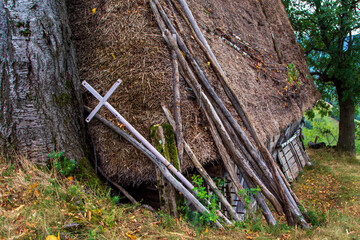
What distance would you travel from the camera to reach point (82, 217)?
221 cm

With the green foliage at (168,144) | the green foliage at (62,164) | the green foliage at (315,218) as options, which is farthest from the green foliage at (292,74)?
the green foliage at (62,164)

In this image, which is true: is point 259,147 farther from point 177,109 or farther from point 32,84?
point 32,84

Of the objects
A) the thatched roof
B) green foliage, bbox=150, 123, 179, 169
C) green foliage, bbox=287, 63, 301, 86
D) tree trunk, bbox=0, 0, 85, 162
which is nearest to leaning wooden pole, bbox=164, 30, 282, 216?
the thatched roof

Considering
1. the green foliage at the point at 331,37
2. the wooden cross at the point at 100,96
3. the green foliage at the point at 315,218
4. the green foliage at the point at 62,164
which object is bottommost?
the green foliage at the point at 315,218

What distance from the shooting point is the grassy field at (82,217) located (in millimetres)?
2076

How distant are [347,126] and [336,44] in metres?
3.42

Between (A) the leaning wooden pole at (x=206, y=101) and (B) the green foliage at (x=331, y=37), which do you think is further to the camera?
(B) the green foliage at (x=331, y=37)

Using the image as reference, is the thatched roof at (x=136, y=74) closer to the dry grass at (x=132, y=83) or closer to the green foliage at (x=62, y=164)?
the dry grass at (x=132, y=83)

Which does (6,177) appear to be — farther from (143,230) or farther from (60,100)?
(143,230)

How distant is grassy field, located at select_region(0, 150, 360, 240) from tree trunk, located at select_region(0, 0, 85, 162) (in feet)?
0.79

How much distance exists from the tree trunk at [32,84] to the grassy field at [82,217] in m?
0.24

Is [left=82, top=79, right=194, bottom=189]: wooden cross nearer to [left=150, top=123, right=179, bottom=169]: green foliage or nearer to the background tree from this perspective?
[left=150, top=123, right=179, bottom=169]: green foliage

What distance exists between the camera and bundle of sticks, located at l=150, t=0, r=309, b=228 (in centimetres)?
336

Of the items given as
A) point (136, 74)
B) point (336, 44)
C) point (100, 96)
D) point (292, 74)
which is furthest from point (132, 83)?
point (336, 44)
